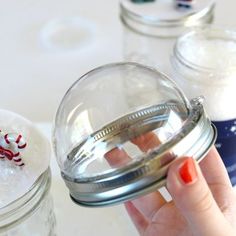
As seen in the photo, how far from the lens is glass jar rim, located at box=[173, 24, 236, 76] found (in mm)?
546

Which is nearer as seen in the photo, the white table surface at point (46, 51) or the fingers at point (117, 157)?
the fingers at point (117, 157)

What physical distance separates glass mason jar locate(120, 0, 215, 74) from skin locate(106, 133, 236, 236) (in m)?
0.19

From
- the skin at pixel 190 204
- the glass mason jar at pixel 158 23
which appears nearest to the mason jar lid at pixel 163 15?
the glass mason jar at pixel 158 23

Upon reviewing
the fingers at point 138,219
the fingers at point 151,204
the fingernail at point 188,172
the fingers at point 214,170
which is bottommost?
the fingers at point 138,219

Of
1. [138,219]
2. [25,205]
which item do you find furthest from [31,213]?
[138,219]

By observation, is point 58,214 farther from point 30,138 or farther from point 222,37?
point 222,37

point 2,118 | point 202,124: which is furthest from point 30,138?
point 202,124

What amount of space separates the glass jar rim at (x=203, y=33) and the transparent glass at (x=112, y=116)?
0.18ft

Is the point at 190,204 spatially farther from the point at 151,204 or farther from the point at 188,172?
the point at 151,204

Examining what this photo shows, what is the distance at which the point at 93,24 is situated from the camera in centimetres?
83

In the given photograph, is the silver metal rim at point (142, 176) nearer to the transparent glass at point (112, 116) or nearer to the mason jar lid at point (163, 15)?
the transparent glass at point (112, 116)

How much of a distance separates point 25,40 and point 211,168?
15.5 inches

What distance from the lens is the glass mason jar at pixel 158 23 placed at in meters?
0.67

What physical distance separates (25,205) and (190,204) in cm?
13
